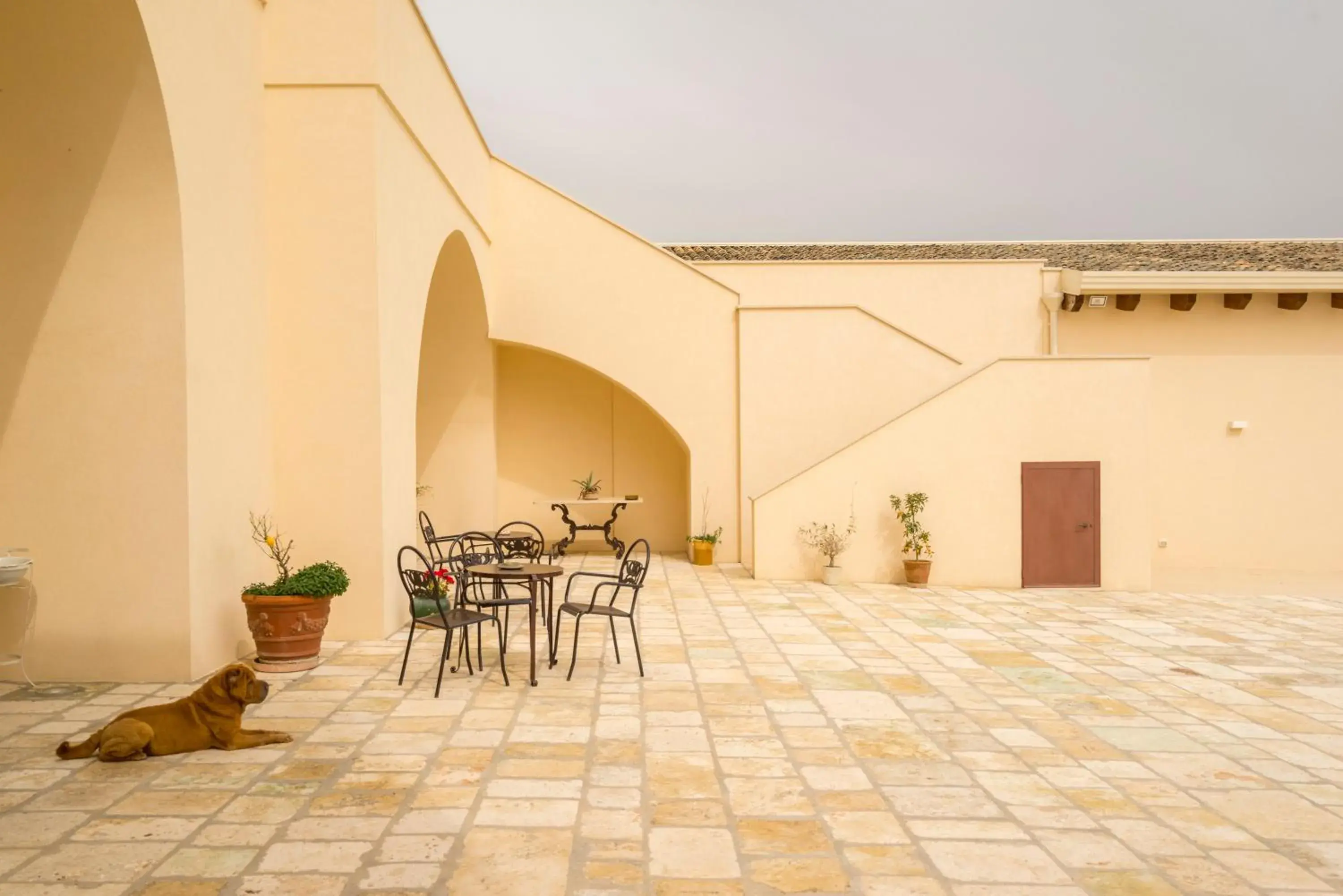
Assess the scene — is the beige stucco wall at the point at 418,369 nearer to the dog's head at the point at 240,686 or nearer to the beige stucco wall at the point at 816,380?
the beige stucco wall at the point at 816,380

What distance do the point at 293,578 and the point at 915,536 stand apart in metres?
7.09

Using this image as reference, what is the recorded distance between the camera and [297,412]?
7.41 meters

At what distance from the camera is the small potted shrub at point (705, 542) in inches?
496

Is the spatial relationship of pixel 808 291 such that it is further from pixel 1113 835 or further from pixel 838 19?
pixel 1113 835

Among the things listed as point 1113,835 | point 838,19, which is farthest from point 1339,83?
point 1113,835

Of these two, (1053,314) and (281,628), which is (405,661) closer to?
(281,628)

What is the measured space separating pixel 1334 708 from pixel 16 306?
349 inches

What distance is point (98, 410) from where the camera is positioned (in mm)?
6023

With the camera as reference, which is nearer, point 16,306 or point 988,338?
point 16,306

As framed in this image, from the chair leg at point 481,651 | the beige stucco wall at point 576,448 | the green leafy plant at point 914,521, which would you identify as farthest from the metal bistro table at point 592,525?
the chair leg at point 481,651

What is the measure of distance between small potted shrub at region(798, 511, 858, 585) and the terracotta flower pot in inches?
30.7

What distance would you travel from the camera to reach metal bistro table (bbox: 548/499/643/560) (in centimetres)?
1335

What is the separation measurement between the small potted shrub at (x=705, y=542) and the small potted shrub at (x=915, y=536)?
8.90 ft

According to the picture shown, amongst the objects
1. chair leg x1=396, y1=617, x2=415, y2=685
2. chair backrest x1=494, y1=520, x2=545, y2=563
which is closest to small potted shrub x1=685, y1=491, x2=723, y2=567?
chair backrest x1=494, y1=520, x2=545, y2=563
